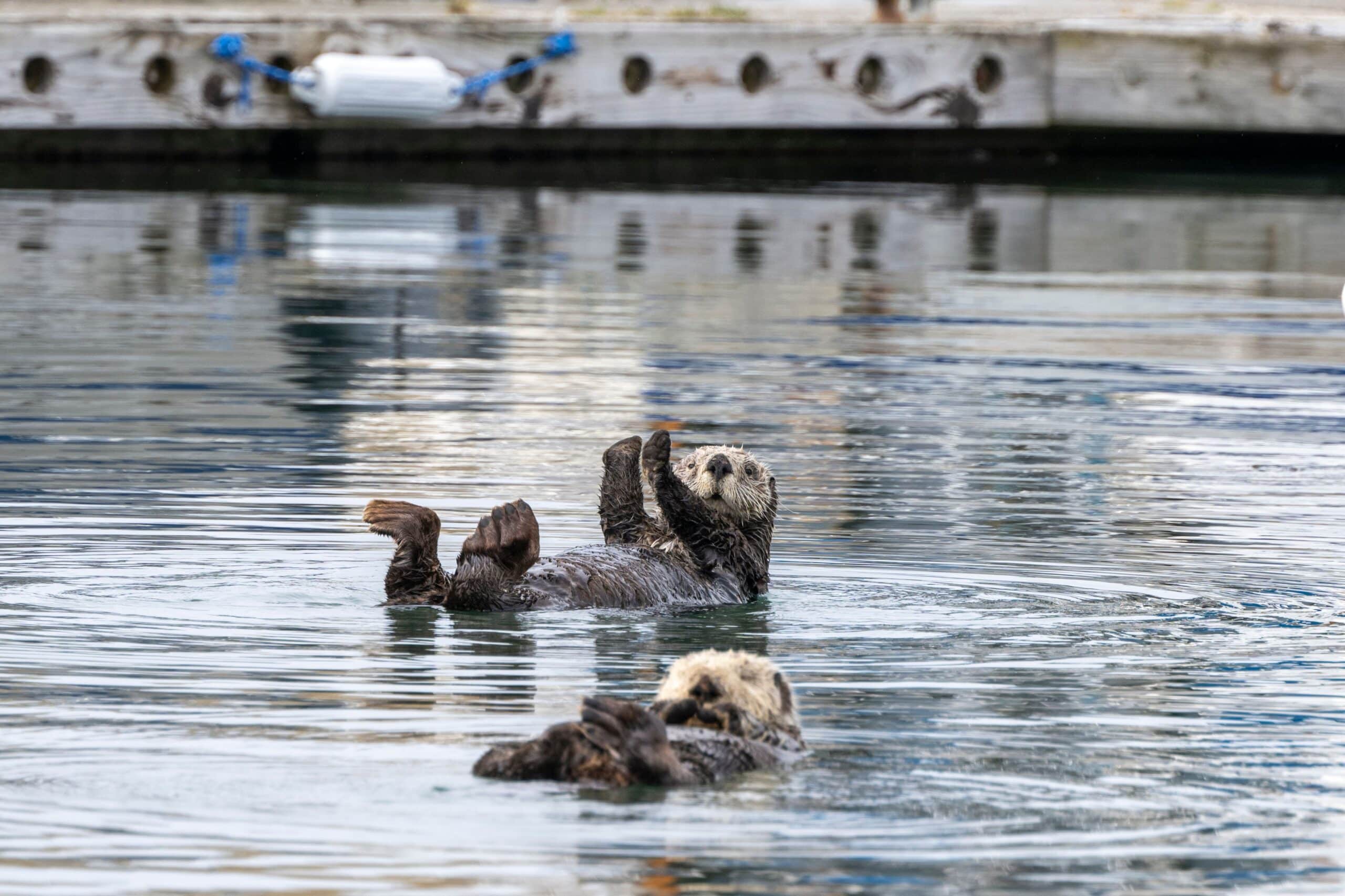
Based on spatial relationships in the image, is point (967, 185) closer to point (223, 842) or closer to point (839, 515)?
point (839, 515)

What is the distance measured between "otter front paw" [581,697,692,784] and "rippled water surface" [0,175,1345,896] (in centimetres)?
8

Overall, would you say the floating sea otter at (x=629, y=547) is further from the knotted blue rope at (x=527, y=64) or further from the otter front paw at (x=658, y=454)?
the knotted blue rope at (x=527, y=64)

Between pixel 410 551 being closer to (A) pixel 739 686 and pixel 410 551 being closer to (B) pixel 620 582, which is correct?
(B) pixel 620 582

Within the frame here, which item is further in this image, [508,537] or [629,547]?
[629,547]

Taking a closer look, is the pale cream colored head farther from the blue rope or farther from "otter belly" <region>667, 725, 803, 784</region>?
the blue rope

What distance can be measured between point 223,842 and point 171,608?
237cm

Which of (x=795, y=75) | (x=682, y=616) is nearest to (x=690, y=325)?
(x=682, y=616)

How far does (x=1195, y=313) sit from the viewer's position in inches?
597

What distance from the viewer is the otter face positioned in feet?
25.2

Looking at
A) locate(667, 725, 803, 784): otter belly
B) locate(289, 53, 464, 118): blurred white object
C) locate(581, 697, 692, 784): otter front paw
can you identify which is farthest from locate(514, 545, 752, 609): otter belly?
locate(289, 53, 464, 118): blurred white object

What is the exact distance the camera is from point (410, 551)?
23.0ft

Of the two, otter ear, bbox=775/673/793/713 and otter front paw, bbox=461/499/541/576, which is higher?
otter front paw, bbox=461/499/541/576

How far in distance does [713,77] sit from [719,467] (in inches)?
635

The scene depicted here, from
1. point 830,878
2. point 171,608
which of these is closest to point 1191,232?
point 171,608
